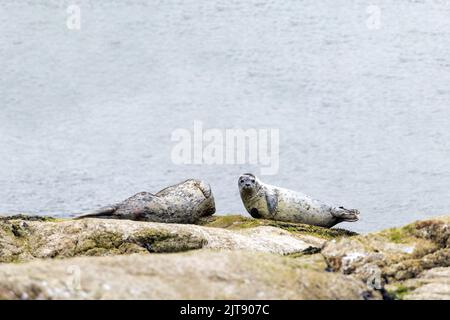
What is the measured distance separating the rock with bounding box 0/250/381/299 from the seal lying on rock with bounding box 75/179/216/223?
6715 millimetres

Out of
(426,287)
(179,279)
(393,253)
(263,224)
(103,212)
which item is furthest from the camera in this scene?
(263,224)

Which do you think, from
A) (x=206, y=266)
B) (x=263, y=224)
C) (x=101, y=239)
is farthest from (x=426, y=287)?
(x=263, y=224)

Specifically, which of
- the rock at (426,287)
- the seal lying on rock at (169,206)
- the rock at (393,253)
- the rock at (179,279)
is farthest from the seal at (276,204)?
the rock at (179,279)

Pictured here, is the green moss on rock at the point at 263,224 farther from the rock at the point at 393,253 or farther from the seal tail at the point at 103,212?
the rock at the point at 393,253

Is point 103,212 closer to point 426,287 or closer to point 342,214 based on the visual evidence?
point 342,214

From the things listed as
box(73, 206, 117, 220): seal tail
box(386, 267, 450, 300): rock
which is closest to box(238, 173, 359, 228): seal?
box(73, 206, 117, 220): seal tail

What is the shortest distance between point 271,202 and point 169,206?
2.15 meters

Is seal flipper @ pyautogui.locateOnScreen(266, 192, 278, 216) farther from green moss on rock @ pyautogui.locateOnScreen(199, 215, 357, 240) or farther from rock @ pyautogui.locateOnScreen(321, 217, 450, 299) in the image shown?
rock @ pyautogui.locateOnScreen(321, 217, 450, 299)

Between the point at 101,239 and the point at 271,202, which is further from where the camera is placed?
the point at 271,202

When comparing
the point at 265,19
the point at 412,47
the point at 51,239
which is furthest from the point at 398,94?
the point at 51,239

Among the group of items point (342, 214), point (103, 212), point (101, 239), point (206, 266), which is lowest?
point (342, 214)

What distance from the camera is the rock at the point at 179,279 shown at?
24.3ft

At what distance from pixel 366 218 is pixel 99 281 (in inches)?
1121

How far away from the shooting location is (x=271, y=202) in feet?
55.6
